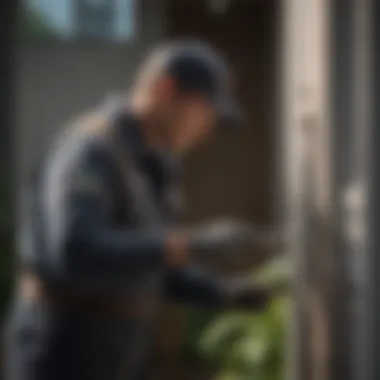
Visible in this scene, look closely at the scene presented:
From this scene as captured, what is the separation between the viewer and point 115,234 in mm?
1456

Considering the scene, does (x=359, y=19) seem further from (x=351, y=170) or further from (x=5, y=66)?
(x=5, y=66)

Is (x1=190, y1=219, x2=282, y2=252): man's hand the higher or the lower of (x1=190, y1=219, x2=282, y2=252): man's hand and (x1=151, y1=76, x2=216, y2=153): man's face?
the lower

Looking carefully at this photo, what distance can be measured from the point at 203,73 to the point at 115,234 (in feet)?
0.93

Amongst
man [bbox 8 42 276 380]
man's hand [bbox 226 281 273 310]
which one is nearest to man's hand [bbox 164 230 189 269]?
man [bbox 8 42 276 380]

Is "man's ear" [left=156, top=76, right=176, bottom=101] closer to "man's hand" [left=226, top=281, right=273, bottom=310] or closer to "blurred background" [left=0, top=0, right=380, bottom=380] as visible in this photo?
"blurred background" [left=0, top=0, right=380, bottom=380]

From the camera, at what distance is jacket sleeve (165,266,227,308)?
155cm

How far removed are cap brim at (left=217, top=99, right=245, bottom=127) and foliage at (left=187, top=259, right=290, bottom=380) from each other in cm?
23

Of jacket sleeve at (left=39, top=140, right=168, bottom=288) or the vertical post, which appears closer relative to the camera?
jacket sleeve at (left=39, top=140, right=168, bottom=288)

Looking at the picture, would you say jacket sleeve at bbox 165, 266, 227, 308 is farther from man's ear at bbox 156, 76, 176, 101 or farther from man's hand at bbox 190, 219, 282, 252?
man's ear at bbox 156, 76, 176, 101

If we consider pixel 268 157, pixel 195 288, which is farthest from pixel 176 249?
pixel 268 157

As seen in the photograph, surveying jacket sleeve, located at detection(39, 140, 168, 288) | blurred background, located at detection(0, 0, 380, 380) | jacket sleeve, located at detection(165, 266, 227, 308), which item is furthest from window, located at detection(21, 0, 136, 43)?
→ jacket sleeve, located at detection(165, 266, 227, 308)

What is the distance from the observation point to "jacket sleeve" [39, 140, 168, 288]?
143 cm

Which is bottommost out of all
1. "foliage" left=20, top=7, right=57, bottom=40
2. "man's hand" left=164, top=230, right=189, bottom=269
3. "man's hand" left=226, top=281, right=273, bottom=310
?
"man's hand" left=226, top=281, right=273, bottom=310

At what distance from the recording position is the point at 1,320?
1224mm
